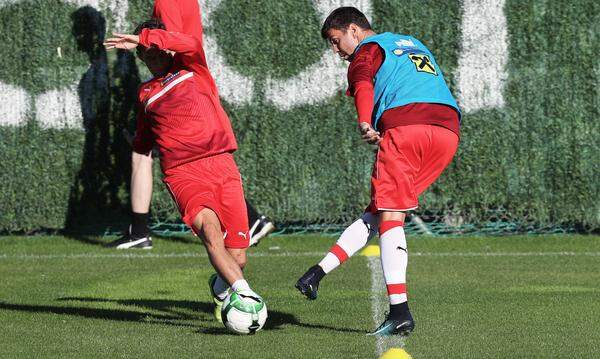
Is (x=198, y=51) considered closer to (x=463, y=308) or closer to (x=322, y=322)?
(x=322, y=322)

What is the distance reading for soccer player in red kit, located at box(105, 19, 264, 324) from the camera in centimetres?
703

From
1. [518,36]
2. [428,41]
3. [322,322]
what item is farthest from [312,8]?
[322,322]

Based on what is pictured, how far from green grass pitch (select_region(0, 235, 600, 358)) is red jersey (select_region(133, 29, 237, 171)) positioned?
42.6 inches

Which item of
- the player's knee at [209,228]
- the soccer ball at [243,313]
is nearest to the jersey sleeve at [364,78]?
the player's knee at [209,228]

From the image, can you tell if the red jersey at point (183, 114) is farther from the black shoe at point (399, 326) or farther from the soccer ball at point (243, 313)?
the black shoe at point (399, 326)

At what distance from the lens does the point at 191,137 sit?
7258mm

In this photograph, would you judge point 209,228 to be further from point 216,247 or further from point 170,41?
point 170,41

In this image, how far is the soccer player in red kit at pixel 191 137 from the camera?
703 cm

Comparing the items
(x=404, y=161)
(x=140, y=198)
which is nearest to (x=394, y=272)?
(x=404, y=161)

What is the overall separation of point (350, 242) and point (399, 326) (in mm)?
746

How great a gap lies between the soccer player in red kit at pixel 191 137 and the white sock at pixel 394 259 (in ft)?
3.00

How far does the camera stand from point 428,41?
1216 centimetres

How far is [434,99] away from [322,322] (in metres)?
1.52

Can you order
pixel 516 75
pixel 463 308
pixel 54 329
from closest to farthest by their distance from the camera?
1. pixel 54 329
2. pixel 463 308
3. pixel 516 75
